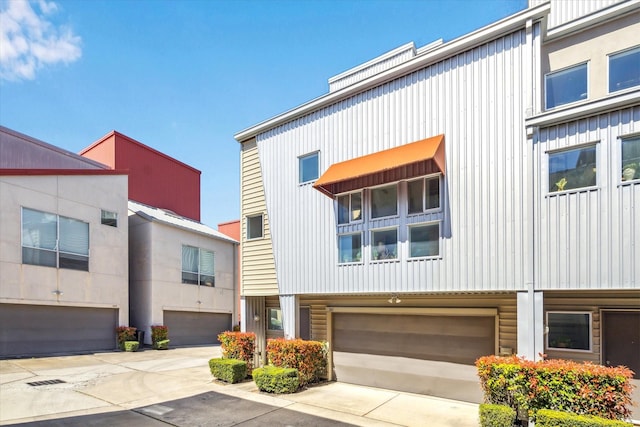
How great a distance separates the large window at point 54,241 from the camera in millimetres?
17297

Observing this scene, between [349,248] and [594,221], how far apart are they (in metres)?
6.09

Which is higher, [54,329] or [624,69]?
[624,69]

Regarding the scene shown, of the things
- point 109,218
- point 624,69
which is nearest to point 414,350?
point 624,69

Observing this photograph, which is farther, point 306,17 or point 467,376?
point 306,17

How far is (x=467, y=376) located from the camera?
1012 centimetres

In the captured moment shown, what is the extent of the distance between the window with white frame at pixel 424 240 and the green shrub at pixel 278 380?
4.93 meters

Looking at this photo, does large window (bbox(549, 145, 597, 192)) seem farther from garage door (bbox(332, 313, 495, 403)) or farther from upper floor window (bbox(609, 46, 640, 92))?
garage door (bbox(332, 313, 495, 403))

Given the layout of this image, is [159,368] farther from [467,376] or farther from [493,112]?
[493,112]

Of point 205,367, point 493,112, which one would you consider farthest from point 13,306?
point 493,112

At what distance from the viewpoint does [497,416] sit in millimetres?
7609

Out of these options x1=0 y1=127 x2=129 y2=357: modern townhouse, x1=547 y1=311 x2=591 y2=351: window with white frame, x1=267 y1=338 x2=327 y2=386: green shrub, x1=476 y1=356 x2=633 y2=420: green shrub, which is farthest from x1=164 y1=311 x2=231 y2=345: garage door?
x1=547 y1=311 x2=591 y2=351: window with white frame

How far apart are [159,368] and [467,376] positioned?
1165 centimetres

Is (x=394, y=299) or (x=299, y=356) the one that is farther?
(x=299, y=356)

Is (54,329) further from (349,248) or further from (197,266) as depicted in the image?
(349,248)
